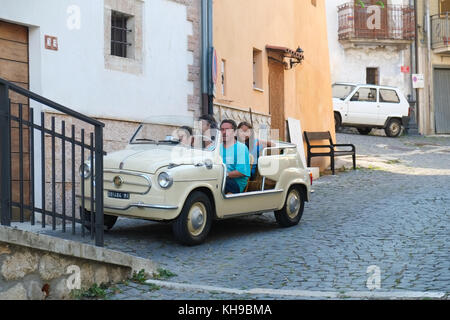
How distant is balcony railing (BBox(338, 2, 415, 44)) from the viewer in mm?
30688

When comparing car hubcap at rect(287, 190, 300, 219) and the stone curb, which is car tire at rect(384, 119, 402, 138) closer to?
car hubcap at rect(287, 190, 300, 219)

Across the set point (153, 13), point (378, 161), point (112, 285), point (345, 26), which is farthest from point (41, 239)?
point (345, 26)

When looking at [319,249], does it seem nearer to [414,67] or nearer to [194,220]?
[194,220]

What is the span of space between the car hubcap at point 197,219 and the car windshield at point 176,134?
92 centimetres

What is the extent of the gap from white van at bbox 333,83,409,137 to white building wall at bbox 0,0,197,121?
1396 centimetres

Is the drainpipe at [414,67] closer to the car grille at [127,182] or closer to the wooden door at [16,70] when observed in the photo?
the wooden door at [16,70]

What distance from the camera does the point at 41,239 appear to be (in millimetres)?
5098

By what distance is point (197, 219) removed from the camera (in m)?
7.92

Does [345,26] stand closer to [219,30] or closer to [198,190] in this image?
[219,30]

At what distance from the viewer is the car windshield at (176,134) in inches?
339

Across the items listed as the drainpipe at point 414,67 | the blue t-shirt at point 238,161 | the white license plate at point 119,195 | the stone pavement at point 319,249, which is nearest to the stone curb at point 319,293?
the stone pavement at point 319,249

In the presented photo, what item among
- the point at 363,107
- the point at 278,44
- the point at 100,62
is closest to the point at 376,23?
the point at 363,107

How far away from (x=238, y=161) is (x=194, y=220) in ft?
4.32

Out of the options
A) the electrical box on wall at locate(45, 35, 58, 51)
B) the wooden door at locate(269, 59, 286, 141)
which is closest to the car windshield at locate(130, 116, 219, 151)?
the electrical box on wall at locate(45, 35, 58, 51)
